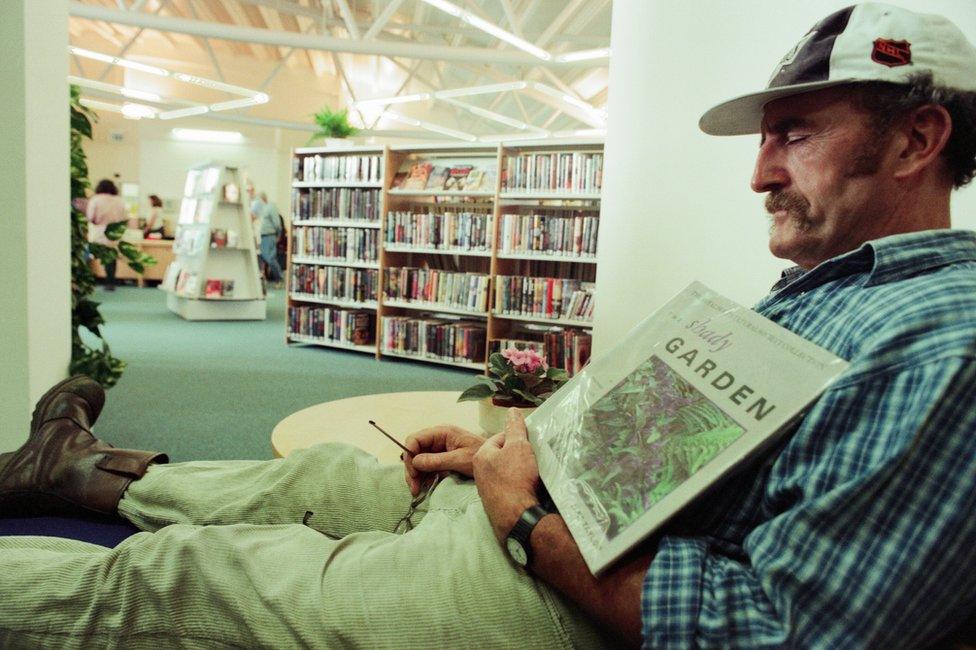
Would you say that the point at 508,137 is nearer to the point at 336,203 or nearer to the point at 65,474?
the point at 336,203

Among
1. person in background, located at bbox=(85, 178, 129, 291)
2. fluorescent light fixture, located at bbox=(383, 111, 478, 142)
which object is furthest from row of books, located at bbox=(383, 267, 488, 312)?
fluorescent light fixture, located at bbox=(383, 111, 478, 142)

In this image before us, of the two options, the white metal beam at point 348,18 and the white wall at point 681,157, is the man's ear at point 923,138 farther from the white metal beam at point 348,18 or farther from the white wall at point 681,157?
the white metal beam at point 348,18

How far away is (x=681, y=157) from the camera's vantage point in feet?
8.35

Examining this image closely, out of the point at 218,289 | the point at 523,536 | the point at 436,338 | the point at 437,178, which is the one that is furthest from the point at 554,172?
the point at 218,289

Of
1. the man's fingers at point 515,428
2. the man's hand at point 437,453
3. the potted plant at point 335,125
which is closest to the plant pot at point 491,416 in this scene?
the man's hand at point 437,453

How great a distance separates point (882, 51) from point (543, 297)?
381 centimetres

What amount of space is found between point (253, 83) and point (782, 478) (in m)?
13.4

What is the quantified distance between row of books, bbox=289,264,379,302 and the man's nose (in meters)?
4.64

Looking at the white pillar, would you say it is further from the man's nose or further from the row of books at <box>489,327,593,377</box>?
the row of books at <box>489,327,593,377</box>

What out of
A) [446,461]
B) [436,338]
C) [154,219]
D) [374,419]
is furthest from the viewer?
[154,219]

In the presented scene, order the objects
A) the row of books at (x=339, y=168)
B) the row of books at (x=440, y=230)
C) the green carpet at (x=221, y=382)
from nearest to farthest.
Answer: the green carpet at (x=221, y=382) < the row of books at (x=440, y=230) < the row of books at (x=339, y=168)

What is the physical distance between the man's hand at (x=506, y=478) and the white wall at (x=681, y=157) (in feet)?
5.25

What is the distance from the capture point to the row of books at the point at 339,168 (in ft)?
17.6

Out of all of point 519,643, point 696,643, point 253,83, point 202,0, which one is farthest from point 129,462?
point 253,83
